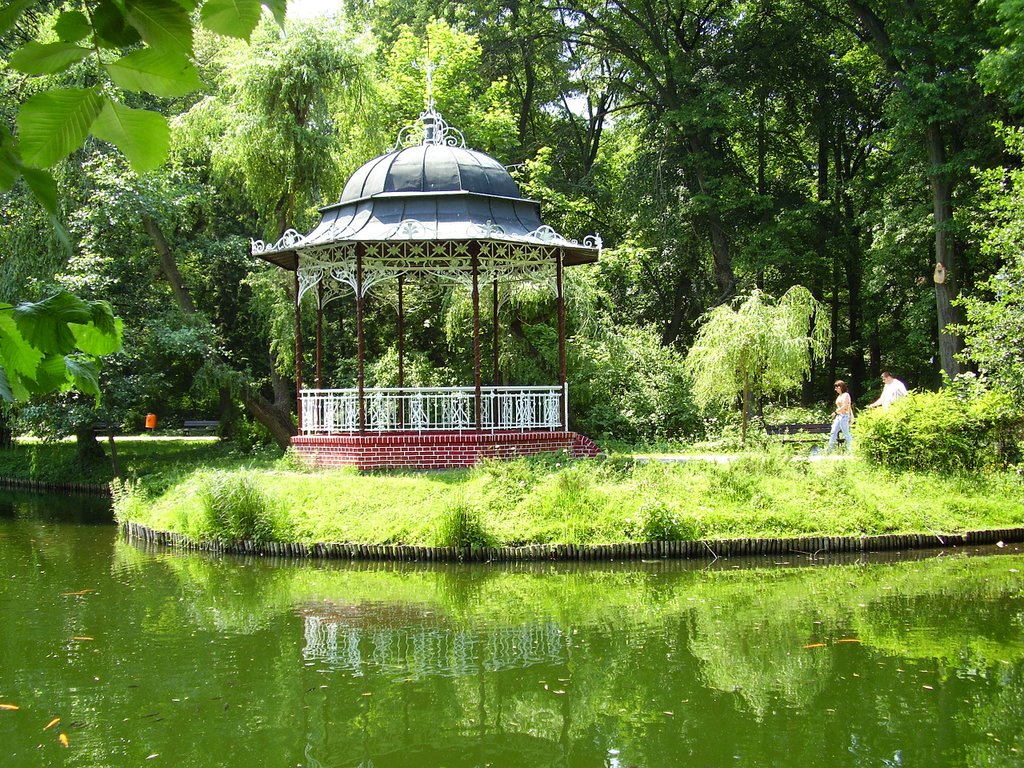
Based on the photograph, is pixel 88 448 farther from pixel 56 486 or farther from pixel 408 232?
pixel 408 232

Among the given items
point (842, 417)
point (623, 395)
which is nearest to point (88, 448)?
point (623, 395)

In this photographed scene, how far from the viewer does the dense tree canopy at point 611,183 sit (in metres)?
18.9

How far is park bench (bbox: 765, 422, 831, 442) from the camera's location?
1931 centimetres

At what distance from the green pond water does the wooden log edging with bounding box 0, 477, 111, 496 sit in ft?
33.5

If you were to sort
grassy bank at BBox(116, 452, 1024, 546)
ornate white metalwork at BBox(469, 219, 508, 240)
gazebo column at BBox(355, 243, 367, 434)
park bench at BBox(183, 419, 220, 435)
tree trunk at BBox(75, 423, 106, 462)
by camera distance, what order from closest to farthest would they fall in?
1. grassy bank at BBox(116, 452, 1024, 546)
2. ornate white metalwork at BBox(469, 219, 508, 240)
3. gazebo column at BBox(355, 243, 367, 434)
4. tree trunk at BBox(75, 423, 106, 462)
5. park bench at BBox(183, 419, 220, 435)

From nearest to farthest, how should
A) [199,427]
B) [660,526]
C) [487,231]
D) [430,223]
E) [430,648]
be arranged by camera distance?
[430,648]
[660,526]
[487,231]
[430,223]
[199,427]

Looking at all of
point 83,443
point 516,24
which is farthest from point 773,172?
point 83,443

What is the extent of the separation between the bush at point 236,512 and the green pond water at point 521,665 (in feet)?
4.04

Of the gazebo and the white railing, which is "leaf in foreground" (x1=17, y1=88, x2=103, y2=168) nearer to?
the gazebo

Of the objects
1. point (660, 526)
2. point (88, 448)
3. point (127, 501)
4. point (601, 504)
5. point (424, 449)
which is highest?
point (424, 449)

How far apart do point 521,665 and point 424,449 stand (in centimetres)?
852

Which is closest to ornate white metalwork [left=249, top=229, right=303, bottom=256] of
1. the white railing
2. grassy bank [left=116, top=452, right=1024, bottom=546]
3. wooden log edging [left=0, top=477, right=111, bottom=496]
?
the white railing

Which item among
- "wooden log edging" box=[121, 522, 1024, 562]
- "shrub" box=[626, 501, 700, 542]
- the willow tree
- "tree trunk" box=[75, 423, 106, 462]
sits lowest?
"wooden log edging" box=[121, 522, 1024, 562]

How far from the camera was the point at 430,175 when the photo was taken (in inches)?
666
